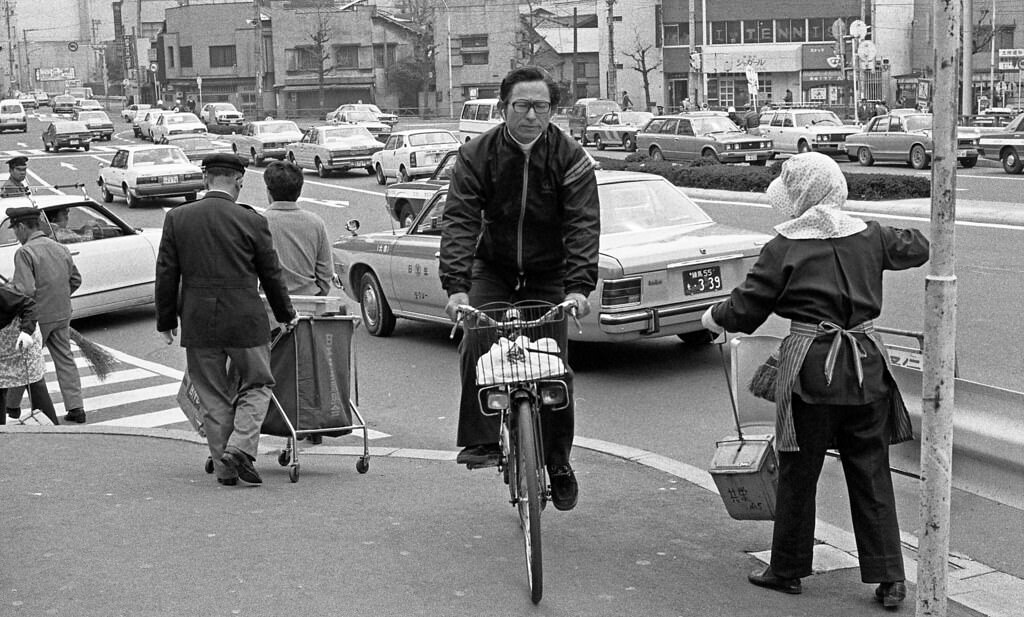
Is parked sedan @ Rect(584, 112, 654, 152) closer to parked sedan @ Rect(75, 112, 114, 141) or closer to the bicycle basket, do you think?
parked sedan @ Rect(75, 112, 114, 141)

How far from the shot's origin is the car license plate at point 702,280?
1088 centimetres

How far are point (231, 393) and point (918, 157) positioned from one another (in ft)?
105

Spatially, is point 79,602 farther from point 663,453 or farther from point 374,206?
point 374,206

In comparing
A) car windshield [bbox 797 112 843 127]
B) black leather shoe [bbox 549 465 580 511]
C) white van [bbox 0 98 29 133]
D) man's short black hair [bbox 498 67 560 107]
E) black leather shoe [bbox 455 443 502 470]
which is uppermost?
white van [bbox 0 98 29 133]

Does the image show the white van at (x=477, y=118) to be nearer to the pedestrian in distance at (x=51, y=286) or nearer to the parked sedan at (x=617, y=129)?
the parked sedan at (x=617, y=129)

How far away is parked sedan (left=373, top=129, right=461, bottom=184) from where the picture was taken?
118 feet

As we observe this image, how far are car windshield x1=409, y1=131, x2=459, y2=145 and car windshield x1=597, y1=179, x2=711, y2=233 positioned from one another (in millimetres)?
25175

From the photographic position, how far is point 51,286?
10.8 metres

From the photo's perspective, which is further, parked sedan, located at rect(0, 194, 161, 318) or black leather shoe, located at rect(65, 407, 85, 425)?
parked sedan, located at rect(0, 194, 161, 318)

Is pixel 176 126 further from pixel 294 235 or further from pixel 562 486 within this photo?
pixel 562 486

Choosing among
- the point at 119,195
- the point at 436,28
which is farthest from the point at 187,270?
the point at 436,28

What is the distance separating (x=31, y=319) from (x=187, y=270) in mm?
3484

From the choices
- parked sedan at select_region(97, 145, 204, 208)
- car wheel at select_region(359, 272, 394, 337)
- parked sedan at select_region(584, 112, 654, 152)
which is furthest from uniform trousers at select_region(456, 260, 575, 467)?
parked sedan at select_region(584, 112, 654, 152)

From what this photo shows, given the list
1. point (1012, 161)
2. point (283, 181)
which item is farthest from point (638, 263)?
point (1012, 161)
